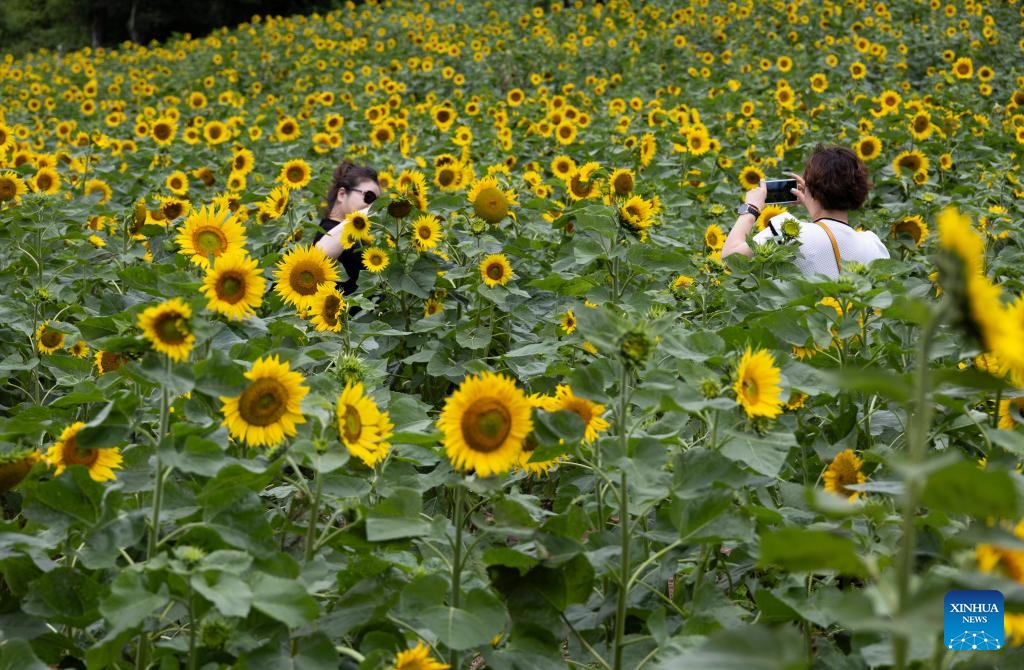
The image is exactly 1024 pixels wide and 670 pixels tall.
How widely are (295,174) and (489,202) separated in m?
1.65

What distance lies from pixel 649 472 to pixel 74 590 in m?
0.95

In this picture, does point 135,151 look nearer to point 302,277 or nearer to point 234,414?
point 302,277

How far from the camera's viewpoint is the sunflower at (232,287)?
192 centimetres

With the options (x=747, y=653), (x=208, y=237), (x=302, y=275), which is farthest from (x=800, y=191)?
(x=747, y=653)

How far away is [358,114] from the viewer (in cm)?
824

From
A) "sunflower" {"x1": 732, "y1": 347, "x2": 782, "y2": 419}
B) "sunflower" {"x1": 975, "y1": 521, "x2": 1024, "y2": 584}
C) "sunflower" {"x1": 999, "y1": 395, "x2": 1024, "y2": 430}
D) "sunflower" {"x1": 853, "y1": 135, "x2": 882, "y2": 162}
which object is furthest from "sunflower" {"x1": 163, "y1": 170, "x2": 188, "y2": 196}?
"sunflower" {"x1": 975, "y1": 521, "x2": 1024, "y2": 584}

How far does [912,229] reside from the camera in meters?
4.21

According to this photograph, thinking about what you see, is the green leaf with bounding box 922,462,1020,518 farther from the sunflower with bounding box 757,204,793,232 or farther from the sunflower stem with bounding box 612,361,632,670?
the sunflower with bounding box 757,204,793,232

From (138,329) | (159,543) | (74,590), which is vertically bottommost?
(74,590)

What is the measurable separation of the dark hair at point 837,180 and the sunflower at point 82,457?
297 cm

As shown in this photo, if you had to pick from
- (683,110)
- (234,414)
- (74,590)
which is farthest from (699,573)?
(683,110)

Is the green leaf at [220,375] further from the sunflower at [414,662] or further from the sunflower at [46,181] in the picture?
the sunflower at [46,181]

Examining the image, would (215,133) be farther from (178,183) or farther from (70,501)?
(70,501)

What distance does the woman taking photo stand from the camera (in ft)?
12.1
